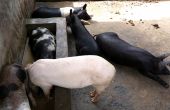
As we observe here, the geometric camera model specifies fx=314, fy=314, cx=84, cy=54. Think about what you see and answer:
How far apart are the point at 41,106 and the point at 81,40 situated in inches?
40.7

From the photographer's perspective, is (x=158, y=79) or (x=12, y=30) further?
(x=158, y=79)

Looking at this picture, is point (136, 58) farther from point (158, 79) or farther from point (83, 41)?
point (83, 41)

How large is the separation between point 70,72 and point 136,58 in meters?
0.98

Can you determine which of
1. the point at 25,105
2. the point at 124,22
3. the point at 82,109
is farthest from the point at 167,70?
the point at 25,105

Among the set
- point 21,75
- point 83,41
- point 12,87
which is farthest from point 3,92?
point 83,41

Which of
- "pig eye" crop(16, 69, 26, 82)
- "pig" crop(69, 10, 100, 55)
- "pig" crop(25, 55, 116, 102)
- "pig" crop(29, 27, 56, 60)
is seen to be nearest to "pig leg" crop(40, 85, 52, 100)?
"pig" crop(25, 55, 116, 102)

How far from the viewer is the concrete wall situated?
2752 millimetres

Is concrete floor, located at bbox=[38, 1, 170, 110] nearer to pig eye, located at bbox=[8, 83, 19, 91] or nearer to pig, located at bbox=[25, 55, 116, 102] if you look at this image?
pig, located at bbox=[25, 55, 116, 102]

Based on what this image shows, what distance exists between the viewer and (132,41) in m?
4.03

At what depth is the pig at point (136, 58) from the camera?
326 centimetres

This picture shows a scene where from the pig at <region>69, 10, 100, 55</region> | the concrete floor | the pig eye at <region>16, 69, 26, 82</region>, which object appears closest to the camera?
the pig eye at <region>16, 69, 26, 82</region>

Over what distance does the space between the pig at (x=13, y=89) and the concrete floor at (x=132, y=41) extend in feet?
2.32

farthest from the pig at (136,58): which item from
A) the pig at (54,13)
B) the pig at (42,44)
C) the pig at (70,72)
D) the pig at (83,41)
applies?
the pig at (54,13)

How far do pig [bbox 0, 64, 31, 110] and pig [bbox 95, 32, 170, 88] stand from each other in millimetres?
1270
